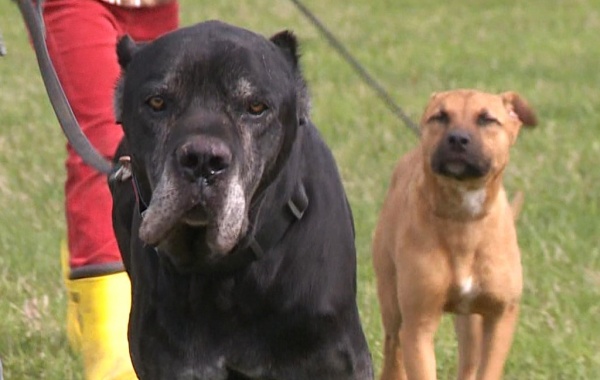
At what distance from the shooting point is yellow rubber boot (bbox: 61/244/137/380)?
5020mm

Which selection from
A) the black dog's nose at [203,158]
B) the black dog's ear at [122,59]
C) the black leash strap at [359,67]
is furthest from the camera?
the black leash strap at [359,67]

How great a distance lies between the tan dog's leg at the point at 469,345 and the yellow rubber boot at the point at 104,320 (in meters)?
1.15

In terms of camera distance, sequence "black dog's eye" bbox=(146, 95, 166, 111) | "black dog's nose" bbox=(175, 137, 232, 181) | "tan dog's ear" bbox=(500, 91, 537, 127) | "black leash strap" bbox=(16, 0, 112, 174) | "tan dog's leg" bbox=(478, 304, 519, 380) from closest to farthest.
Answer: "black dog's nose" bbox=(175, 137, 232, 181), "black dog's eye" bbox=(146, 95, 166, 111), "black leash strap" bbox=(16, 0, 112, 174), "tan dog's leg" bbox=(478, 304, 519, 380), "tan dog's ear" bbox=(500, 91, 537, 127)

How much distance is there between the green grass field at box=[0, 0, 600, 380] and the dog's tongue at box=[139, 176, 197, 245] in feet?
6.61

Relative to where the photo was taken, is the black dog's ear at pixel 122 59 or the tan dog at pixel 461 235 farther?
the tan dog at pixel 461 235

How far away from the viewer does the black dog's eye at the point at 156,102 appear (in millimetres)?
3719

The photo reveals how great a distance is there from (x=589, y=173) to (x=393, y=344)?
318 cm

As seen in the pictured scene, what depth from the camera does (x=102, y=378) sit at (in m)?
4.95

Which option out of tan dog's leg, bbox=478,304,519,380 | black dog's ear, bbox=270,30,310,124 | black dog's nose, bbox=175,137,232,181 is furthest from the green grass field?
black dog's nose, bbox=175,137,232,181

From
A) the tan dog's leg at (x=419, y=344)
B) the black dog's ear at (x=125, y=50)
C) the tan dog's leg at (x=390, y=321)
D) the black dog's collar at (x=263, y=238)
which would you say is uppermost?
the black dog's ear at (x=125, y=50)

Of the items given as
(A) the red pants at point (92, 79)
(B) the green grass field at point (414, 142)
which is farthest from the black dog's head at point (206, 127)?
(B) the green grass field at point (414, 142)

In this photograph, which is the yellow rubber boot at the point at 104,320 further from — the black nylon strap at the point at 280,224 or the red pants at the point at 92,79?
the black nylon strap at the point at 280,224

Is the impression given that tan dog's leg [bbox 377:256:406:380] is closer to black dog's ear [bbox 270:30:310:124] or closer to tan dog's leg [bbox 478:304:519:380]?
tan dog's leg [bbox 478:304:519:380]

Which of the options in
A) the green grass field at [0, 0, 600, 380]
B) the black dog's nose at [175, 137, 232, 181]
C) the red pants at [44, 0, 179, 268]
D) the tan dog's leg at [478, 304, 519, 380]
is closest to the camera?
the black dog's nose at [175, 137, 232, 181]
